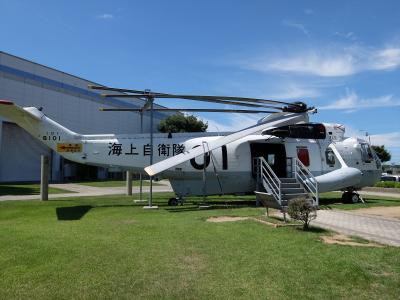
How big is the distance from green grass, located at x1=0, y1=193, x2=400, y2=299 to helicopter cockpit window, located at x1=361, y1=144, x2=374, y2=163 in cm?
1149

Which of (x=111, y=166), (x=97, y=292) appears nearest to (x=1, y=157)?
(x=111, y=166)

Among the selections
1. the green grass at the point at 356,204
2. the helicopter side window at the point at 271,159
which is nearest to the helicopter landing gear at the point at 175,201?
the helicopter side window at the point at 271,159

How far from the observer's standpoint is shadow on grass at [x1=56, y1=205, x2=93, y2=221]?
13.0m

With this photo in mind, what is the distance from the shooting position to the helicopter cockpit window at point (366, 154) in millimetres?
19766

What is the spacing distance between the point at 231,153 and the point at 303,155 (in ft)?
11.8

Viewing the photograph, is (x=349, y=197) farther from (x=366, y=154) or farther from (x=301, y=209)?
(x=301, y=209)

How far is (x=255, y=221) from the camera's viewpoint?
11.5 metres

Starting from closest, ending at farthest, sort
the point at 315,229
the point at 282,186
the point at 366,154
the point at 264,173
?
the point at 315,229
the point at 282,186
the point at 264,173
the point at 366,154

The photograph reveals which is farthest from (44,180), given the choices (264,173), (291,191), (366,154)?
(366,154)

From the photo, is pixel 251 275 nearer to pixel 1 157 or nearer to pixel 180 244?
pixel 180 244

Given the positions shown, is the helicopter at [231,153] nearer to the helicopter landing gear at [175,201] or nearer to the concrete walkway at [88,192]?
the helicopter landing gear at [175,201]

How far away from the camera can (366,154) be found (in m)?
19.9

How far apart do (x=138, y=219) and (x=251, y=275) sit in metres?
6.81

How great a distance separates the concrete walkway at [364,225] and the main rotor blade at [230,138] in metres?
4.52
